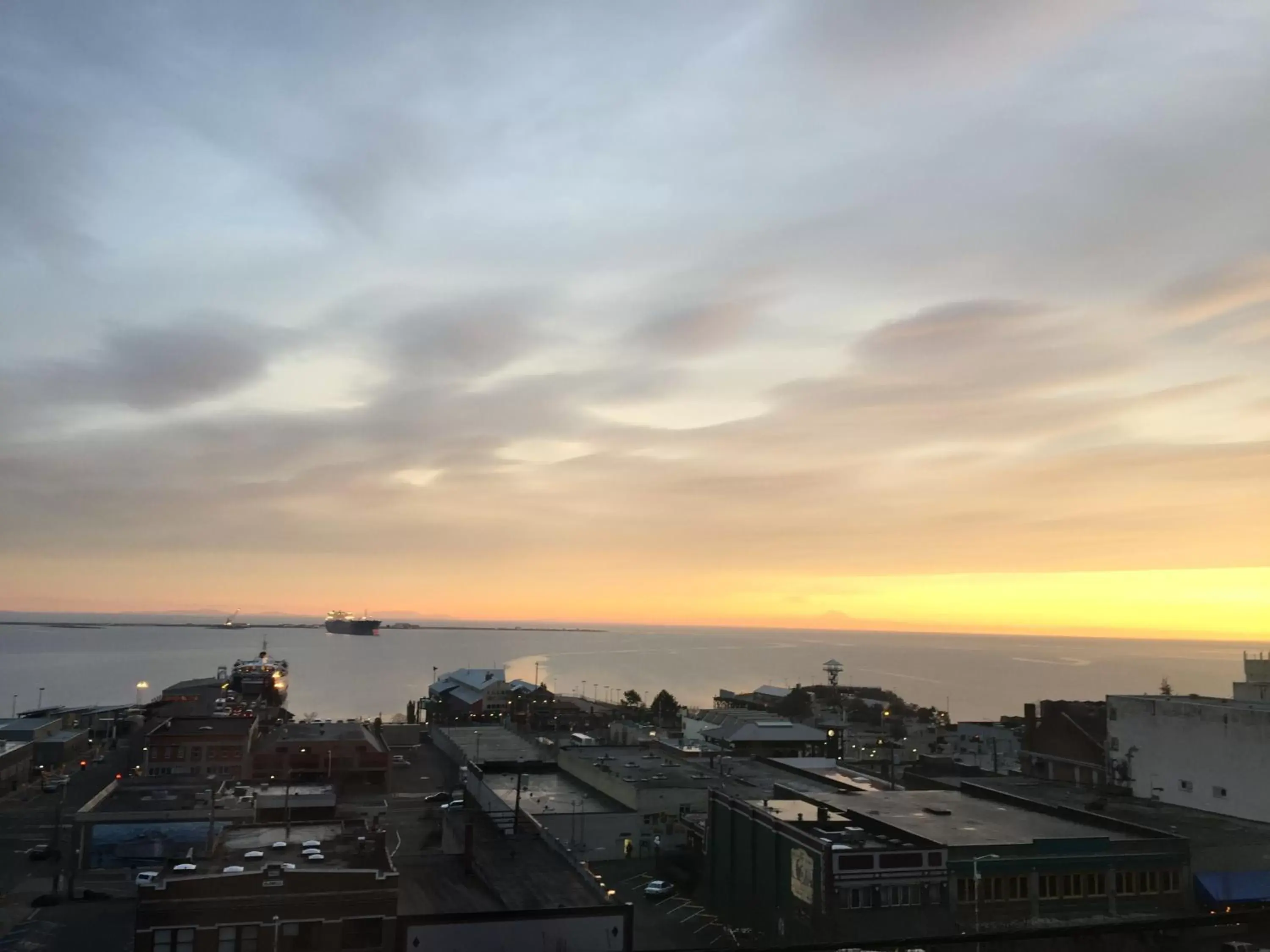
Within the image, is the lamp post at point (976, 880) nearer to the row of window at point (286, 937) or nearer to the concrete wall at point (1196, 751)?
the row of window at point (286, 937)

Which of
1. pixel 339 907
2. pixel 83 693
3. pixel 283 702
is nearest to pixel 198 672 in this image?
pixel 83 693

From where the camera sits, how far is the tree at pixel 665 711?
75.8m

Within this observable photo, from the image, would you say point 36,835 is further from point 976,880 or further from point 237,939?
point 976,880

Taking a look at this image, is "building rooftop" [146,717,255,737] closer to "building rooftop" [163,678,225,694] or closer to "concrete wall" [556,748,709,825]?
"concrete wall" [556,748,709,825]

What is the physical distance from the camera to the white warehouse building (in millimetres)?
29672

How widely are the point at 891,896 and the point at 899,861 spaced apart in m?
0.74

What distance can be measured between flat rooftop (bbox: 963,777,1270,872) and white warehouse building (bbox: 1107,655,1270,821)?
937 millimetres

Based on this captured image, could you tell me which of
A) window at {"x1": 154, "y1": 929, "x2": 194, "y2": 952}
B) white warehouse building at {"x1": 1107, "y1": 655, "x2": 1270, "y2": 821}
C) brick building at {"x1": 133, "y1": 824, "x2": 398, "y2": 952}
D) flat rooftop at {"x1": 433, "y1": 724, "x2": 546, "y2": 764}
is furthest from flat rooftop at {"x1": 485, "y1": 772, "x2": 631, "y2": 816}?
white warehouse building at {"x1": 1107, "y1": 655, "x2": 1270, "y2": 821}

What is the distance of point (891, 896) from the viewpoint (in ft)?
66.5

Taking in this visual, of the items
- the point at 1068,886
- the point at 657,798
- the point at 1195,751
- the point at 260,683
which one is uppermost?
the point at 1195,751

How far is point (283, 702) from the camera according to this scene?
94.6 metres

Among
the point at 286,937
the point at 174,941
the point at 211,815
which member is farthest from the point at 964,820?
the point at 211,815

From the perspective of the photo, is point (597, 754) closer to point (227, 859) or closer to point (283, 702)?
point (227, 859)

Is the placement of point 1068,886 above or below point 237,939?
below
